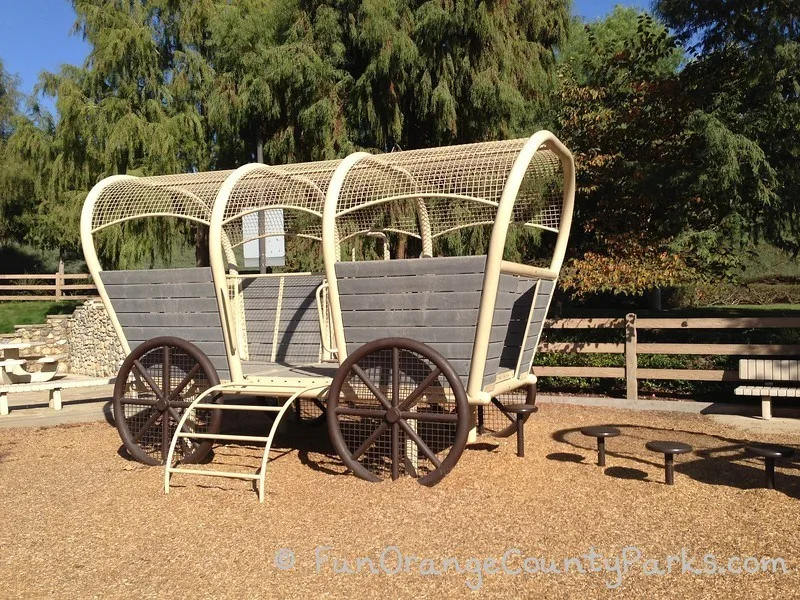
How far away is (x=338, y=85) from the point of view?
13.3 m

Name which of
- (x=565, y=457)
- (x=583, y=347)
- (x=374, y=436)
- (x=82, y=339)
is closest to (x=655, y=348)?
(x=583, y=347)

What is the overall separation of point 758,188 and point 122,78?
46.9 feet

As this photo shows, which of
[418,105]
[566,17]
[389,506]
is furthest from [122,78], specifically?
[389,506]

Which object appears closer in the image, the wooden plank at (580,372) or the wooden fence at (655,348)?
the wooden fence at (655,348)

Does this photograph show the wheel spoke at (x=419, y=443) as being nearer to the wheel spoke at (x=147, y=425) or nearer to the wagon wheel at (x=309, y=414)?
the wheel spoke at (x=147, y=425)

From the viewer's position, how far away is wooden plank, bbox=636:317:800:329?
8797 mm

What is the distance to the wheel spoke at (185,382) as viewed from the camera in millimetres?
6398

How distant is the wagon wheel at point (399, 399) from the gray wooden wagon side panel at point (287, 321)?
216 cm

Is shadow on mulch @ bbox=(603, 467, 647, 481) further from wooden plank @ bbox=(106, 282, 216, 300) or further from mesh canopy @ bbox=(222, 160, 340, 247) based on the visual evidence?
wooden plank @ bbox=(106, 282, 216, 300)

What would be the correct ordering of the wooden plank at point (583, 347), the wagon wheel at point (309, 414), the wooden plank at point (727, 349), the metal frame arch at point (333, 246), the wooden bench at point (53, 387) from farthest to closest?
the wooden plank at point (583, 347)
the wooden bench at point (53, 387)
the wooden plank at point (727, 349)
the wagon wheel at point (309, 414)
the metal frame arch at point (333, 246)

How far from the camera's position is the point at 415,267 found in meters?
5.59

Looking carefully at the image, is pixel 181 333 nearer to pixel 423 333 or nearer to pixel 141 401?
pixel 141 401

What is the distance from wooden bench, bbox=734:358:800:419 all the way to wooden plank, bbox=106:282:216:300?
576 centimetres

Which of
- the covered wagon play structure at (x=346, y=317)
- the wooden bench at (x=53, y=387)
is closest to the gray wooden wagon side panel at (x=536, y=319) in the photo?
the covered wagon play structure at (x=346, y=317)
